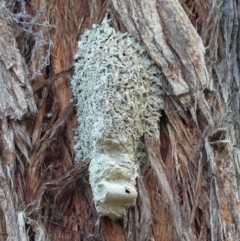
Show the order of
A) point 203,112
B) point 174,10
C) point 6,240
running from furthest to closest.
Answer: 1. point 174,10
2. point 203,112
3. point 6,240

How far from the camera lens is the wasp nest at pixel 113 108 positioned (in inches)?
63.6

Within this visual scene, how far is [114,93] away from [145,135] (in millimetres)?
134

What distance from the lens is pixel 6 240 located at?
62.8 inches

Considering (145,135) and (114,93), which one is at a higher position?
(114,93)

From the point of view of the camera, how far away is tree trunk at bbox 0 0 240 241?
1619mm

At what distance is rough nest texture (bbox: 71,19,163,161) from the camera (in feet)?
5.49

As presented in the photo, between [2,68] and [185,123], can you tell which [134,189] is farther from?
[2,68]

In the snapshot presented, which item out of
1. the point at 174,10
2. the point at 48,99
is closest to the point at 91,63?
the point at 48,99

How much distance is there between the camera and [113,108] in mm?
1687

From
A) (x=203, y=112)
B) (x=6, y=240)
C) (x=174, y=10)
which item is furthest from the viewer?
(x=174, y=10)

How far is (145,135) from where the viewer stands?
Answer: 5.61 ft

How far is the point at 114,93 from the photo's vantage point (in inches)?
67.1

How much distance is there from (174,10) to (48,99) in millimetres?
431

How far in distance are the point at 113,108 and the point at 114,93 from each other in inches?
1.7
